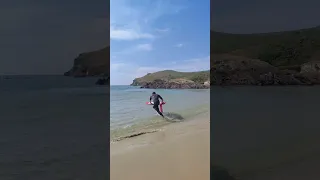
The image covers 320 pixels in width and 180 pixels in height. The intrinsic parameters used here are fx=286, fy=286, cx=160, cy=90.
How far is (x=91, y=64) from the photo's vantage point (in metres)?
2.63

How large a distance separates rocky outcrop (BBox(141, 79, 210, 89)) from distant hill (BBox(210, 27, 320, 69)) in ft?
3.05

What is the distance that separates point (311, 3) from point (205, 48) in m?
1.51

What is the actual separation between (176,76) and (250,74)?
1164 mm

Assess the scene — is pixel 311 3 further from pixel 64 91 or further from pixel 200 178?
pixel 64 91

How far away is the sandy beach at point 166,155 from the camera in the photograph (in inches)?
109

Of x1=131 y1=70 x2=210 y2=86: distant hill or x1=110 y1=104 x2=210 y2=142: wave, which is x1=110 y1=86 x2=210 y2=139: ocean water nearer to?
x1=110 y1=104 x2=210 y2=142: wave

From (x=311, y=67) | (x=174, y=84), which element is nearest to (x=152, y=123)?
(x=174, y=84)

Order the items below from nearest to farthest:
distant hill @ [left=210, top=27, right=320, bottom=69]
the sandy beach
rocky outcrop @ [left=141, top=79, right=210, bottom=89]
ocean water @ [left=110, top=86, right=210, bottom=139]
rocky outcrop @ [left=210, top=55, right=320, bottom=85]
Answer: the sandy beach → distant hill @ [left=210, top=27, right=320, bottom=69] → rocky outcrop @ [left=210, top=55, right=320, bottom=85] → ocean water @ [left=110, top=86, right=210, bottom=139] → rocky outcrop @ [left=141, top=79, right=210, bottom=89]

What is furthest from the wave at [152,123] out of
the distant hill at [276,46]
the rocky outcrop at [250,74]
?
the distant hill at [276,46]

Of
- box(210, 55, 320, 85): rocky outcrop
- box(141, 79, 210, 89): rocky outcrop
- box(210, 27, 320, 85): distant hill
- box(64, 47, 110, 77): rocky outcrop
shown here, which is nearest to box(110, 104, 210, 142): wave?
box(141, 79, 210, 89): rocky outcrop

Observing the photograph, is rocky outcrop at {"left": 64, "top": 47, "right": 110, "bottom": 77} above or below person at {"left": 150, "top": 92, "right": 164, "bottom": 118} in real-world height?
above

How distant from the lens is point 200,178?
2555mm

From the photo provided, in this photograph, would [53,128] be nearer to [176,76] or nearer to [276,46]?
[176,76]

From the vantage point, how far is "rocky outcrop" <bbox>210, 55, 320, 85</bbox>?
377cm
